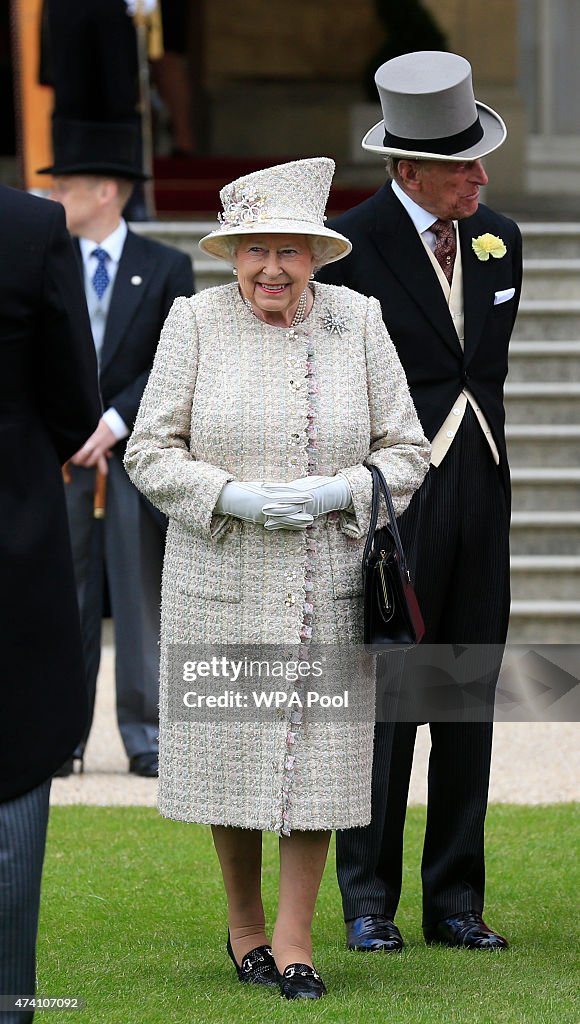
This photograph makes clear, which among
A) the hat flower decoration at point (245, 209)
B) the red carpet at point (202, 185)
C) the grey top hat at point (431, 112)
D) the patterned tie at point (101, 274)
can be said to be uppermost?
the grey top hat at point (431, 112)

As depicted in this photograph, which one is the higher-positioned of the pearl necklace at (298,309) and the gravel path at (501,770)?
the pearl necklace at (298,309)

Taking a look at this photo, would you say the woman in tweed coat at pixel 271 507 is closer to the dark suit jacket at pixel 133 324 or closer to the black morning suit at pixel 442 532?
the black morning suit at pixel 442 532

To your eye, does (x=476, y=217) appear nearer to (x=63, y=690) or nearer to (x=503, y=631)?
(x=503, y=631)

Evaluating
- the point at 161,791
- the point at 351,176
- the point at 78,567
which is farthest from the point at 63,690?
the point at 351,176

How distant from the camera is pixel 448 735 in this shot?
4.68 metres

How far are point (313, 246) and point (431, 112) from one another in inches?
25.7

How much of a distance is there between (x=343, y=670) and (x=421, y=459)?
1.61 feet

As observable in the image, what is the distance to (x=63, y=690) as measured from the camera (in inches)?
133

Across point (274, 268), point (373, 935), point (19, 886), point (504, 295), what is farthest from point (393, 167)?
point (19, 886)

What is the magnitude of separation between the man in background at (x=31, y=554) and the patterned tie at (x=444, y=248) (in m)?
1.48

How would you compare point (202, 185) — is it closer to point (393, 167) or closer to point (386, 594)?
point (393, 167)

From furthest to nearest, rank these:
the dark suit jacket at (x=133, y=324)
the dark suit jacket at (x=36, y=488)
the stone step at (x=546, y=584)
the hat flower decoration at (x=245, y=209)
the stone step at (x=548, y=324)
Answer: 1. the stone step at (x=548, y=324)
2. the stone step at (x=546, y=584)
3. the dark suit jacket at (x=133, y=324)
4. the hat flower decoration at (x=245, y=209)
5. the dark suit jacket at (x=36, y=488)

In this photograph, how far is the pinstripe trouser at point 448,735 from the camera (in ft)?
15.0

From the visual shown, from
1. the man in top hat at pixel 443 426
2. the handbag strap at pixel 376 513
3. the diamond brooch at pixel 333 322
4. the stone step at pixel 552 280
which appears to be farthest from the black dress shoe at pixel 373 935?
the stone step at pixel 552 280
